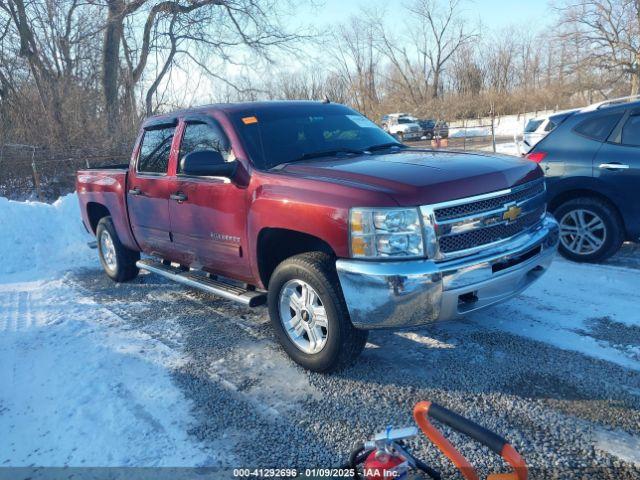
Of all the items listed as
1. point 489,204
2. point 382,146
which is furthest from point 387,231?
point 382,146

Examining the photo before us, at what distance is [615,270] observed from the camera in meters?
5.43

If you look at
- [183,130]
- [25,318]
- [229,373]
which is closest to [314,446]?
[229,373]

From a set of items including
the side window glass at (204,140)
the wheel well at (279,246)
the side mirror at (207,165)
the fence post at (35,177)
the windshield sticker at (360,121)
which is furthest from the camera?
the fence post at (35,177)

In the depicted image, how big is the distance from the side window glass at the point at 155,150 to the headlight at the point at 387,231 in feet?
8.54

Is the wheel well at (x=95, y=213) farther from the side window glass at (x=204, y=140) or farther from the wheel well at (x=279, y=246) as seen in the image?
the wheel well at (x=279, y=246)

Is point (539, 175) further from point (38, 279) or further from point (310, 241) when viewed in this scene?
point (38, 279)

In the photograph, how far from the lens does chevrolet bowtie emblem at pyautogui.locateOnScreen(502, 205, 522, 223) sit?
3.48 meters

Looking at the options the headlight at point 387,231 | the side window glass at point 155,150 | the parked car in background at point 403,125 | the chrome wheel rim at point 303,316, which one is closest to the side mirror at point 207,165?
the chrome wheel rim at point 303,316

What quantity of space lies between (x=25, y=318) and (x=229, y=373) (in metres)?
2.79

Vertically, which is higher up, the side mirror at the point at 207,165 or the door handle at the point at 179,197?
the side mirror at the point at 207,165

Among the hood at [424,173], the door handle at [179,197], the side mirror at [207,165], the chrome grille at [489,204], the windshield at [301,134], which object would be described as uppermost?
the windshield at [301,134]

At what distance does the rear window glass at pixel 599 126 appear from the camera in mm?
5738

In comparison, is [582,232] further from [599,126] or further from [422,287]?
[422,287]

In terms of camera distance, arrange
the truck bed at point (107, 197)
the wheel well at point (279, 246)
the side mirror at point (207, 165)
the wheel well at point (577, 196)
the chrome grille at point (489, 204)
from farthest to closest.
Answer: the truck bed at point (107, 197)
the wheel well at point (577, 196)
the side mirror at point (207, 165)
the wheel well at point (279, 246)
the chrome grille at point (489, 204)
